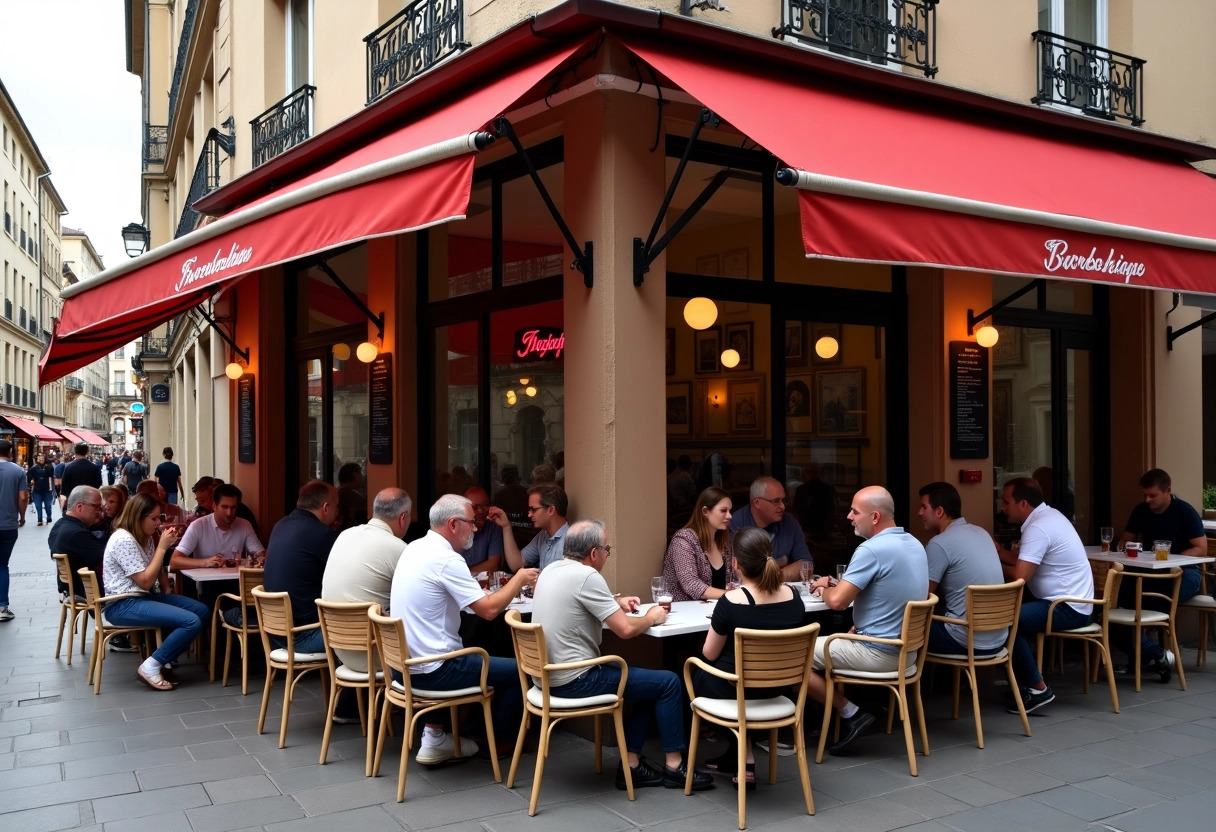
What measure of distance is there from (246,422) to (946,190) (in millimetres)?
8779

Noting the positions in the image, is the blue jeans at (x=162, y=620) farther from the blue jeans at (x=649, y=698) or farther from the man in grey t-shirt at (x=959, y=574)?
the man in grey t-shirt at (x=959, y=574)

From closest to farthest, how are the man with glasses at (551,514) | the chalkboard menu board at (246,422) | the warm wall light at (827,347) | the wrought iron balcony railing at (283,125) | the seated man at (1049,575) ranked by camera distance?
the man with glasses at (551,514)
the seated man at (1049,575)
the warm wall light at (827,347)
the wrought iron balcony railing at (283,125)
the chalkboard menu board at (246,422)

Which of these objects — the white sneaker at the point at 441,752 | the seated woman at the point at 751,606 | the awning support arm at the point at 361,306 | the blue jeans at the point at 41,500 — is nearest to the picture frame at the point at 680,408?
the awning support arm at the point at 361,306

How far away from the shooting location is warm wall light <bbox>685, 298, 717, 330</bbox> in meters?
7.11

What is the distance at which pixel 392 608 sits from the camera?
5441 mm

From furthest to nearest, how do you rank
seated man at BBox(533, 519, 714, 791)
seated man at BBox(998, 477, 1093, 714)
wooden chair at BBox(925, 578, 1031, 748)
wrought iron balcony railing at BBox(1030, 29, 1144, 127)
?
1. wrought iron balcony railing at BBox(1030, 29, 1144, 127)
2. seated man at BBox(998, 477, 1093, 714)
3. wooden chair at BBox(925, 578, 1031, 748)
4. seated man at BBox(533, 519, 714, 791)

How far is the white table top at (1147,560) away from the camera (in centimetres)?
767

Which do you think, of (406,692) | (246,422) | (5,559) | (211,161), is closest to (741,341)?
(406,692)

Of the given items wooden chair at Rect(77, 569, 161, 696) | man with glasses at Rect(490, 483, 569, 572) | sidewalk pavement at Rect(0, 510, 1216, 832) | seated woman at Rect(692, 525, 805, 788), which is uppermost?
man with glasses at Rect(490, 483, 569, 572)

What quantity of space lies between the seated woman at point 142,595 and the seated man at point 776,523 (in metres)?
4.19

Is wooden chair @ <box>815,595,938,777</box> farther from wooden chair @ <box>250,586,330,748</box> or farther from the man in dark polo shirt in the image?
the man in dark polo shirt

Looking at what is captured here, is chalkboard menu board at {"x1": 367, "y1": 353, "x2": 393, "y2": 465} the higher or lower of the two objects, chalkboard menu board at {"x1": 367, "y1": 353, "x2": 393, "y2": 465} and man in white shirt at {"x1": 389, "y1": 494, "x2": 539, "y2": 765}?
the higher

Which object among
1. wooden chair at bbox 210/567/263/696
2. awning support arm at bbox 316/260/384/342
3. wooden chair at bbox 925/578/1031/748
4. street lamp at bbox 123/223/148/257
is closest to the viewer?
wooden chair at bbox 925/578/1031/748

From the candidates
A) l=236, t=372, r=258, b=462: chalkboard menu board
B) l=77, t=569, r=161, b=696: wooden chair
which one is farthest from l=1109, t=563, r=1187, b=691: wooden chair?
l=236, t=372, r=258, b=462: chalkboard menu board
